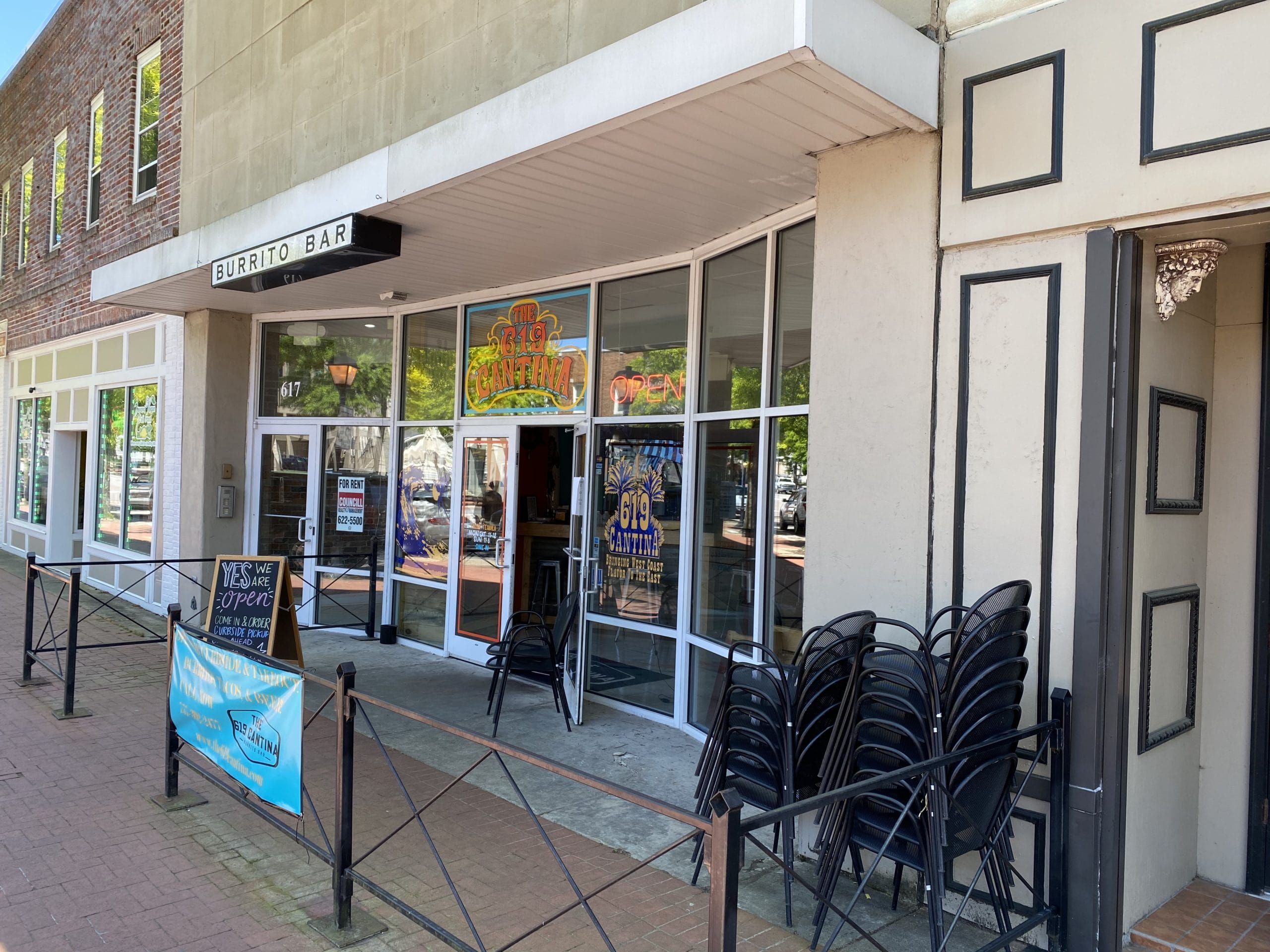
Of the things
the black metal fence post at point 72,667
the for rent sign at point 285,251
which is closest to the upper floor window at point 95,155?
the for rent sign at point 285,251

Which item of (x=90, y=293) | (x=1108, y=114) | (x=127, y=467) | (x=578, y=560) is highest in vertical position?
(x=90, y=293)

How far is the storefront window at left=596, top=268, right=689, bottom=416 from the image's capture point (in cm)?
655

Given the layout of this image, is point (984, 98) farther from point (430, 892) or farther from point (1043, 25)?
point (430, 892)

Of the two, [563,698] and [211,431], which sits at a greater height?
[211,431]

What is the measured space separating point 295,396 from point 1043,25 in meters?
8.12

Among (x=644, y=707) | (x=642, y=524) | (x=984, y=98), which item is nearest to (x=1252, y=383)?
(x=984, y=98)

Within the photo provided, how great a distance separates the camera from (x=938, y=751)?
322 cm

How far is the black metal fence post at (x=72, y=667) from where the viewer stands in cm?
627

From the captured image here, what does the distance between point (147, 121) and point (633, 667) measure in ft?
30.5

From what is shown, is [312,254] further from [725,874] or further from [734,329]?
[725,874]

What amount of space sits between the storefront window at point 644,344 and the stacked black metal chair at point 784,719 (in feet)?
9.21

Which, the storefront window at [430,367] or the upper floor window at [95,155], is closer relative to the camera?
the storefront window at [430,367]

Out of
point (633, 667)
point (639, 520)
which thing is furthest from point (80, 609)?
point (639, 520)

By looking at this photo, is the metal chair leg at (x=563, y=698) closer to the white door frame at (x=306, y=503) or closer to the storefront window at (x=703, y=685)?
the storefront window at (x=703, y=685)
